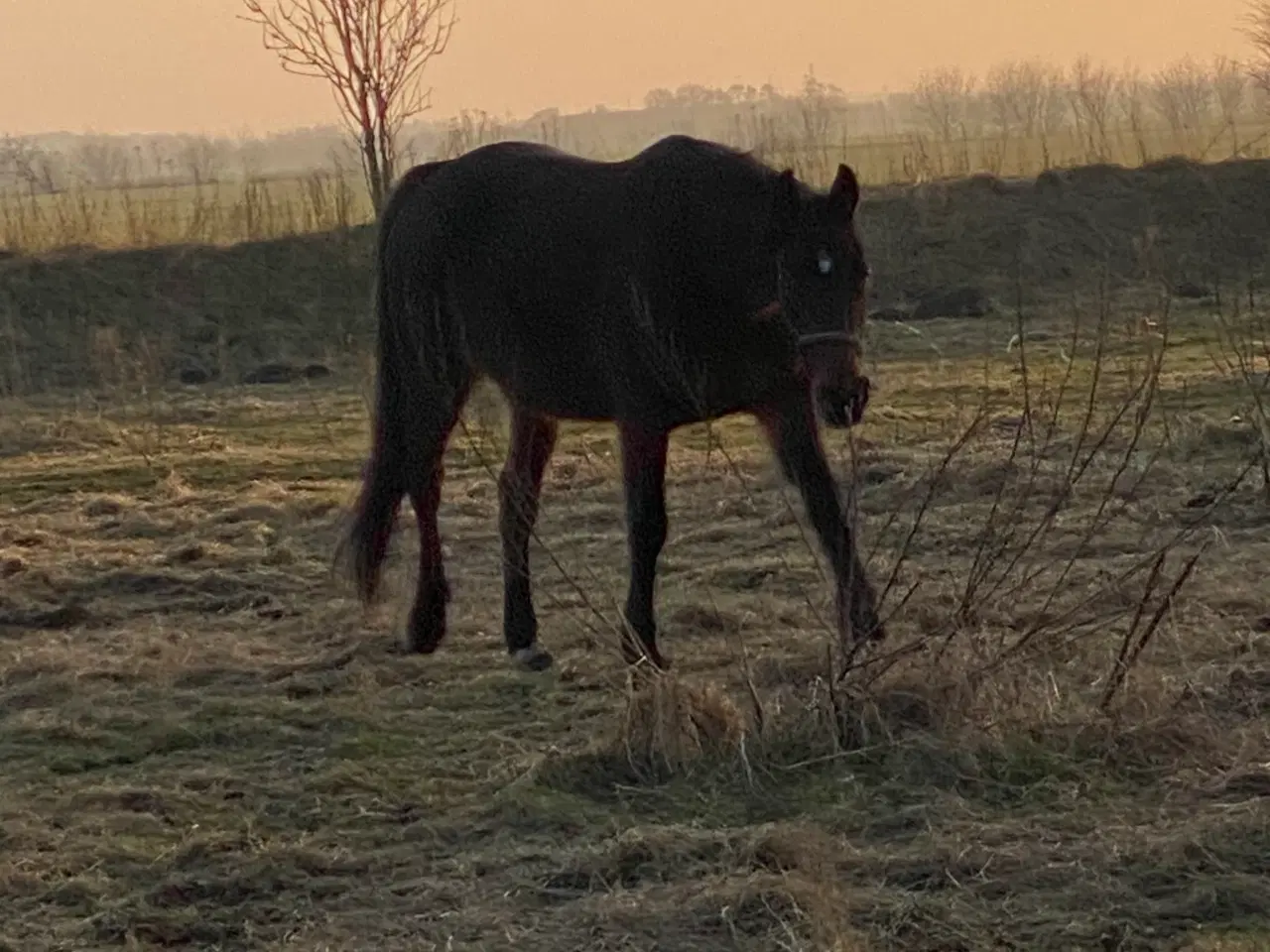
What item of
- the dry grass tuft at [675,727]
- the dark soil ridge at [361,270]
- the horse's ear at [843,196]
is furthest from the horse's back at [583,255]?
the dark soil ridge at [361,270]

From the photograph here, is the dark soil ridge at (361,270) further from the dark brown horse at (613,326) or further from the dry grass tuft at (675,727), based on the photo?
the dry grass tuft at (675,727)

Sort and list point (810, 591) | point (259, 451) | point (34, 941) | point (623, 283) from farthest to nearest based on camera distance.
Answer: point (259, 451) → point (810, 591) → point (623, 283) → point (34, 941)

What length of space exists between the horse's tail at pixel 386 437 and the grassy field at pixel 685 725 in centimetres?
32

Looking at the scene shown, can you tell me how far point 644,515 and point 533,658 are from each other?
843 millimetres

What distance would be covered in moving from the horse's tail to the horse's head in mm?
2050

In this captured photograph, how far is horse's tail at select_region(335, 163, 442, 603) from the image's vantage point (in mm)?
7238

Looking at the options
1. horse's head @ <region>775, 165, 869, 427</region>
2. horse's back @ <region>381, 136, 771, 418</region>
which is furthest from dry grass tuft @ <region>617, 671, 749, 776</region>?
horse's back @ <region>381, 136, 771, 418</region>

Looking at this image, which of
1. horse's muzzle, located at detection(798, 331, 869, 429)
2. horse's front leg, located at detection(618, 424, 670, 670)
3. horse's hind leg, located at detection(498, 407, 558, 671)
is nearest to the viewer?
horse's muzzle, located at detection(798, 331, 869, 429)

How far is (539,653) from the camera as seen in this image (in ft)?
22.1

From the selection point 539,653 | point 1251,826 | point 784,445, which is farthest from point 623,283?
point 1251,826

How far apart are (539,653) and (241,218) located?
18743mm

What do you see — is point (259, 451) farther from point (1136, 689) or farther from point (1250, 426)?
point (1136, 689)

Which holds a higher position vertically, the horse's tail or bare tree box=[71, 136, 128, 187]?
bare tree box=[71, 136, 128, 187]

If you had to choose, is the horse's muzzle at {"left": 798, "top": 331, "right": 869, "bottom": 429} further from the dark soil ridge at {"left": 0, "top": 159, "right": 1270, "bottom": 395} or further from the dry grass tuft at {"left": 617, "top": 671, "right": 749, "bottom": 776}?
the dark soil ridge at {"left": 0, "top": 159, "right": 1270, "bottom": 395}
